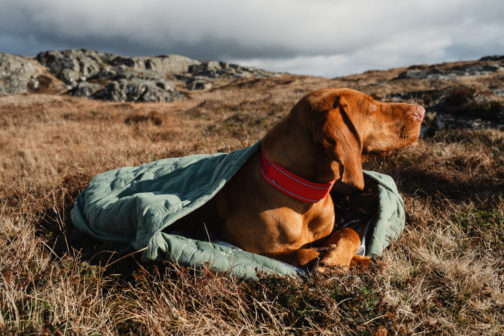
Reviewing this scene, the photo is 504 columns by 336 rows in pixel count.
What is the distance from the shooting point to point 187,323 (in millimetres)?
1761

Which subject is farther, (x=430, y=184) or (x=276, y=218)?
(x=430, y=184)

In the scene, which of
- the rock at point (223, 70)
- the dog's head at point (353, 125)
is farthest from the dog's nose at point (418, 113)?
the rock at point (223, 70)

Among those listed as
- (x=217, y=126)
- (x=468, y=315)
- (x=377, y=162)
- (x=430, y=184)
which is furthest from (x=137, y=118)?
(x=468, y=315)

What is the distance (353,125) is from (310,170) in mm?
437

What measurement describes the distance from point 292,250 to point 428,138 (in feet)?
14.8

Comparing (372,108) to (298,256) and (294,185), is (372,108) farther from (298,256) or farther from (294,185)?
(298,256)

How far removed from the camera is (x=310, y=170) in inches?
88.0

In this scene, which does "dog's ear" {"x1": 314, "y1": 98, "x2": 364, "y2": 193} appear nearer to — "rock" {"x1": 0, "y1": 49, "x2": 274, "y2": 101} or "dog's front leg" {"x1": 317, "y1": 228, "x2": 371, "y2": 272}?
"dog's front leg" {"x1": 317, "y1": 228, "x2": 371, "y2": 272}

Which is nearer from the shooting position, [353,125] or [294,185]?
[353,125]

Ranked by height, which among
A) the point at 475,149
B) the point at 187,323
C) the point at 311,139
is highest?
the point at 311,139

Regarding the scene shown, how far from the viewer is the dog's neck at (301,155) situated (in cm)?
217

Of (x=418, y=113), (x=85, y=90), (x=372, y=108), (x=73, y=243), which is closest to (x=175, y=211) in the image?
(x=73, y=243)

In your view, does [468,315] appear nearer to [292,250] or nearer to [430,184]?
[292,250]

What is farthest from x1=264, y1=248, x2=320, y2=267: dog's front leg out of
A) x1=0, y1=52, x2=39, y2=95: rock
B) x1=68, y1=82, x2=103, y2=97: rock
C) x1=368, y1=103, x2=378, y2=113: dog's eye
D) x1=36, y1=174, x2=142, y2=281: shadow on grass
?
x1=0, y1=52, x2=39, y2=95: rock
